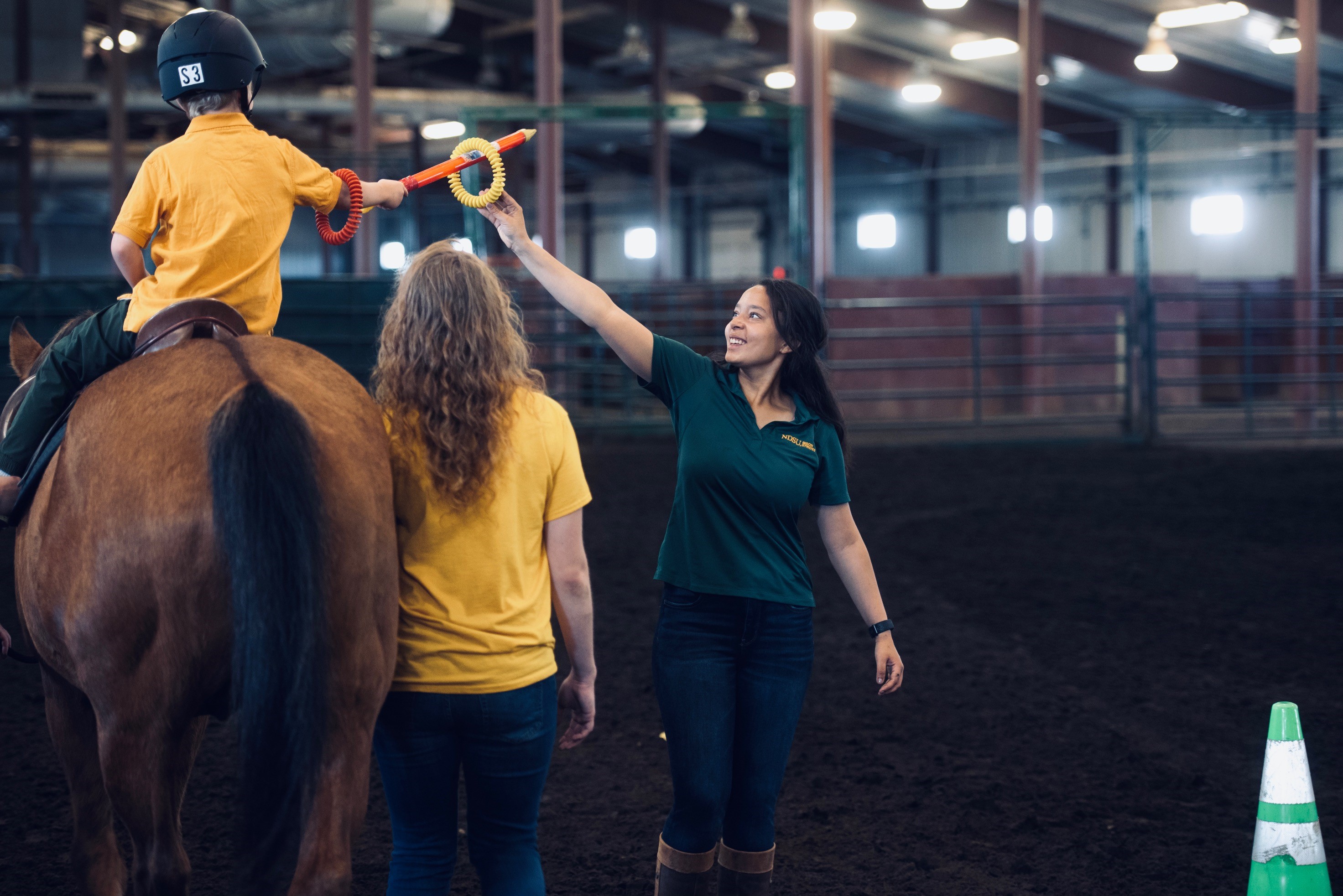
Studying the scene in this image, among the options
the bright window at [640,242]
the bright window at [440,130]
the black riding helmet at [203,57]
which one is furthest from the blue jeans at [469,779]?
the bright window at [640,242]

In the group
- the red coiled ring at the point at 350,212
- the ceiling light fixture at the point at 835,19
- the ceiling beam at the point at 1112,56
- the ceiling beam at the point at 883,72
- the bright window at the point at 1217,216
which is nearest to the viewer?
the red coiled ring at the point at 350,212

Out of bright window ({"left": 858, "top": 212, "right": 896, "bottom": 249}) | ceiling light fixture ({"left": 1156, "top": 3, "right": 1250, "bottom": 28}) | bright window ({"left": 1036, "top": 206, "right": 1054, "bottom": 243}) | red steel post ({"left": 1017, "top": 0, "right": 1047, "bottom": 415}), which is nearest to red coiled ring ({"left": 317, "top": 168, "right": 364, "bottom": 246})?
red steel post ({"left": 1017, "top": 0, "right": 1047, "bottom": 415})

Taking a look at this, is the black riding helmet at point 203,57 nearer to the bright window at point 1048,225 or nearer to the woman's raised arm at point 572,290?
the woman's raised arm at point 572,290

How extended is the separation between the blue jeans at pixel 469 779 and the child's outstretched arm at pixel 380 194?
3.40ft

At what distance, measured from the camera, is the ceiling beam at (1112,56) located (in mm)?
17328

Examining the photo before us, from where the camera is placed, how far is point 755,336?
248cm

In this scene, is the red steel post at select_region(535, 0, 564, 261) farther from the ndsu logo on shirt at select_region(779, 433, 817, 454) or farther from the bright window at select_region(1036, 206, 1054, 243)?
the bright window at select_region(1036, 206, 1054, 243)

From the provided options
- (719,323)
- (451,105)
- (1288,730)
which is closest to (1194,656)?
(1288,730)

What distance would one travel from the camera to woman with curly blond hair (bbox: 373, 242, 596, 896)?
1.99m

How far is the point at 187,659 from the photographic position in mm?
1837

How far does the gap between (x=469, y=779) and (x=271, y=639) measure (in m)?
0.49

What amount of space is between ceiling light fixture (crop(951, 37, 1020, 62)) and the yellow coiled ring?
17.1 meters

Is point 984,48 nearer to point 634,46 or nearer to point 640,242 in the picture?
Result: point 634,46

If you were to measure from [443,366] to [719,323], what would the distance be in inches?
460
